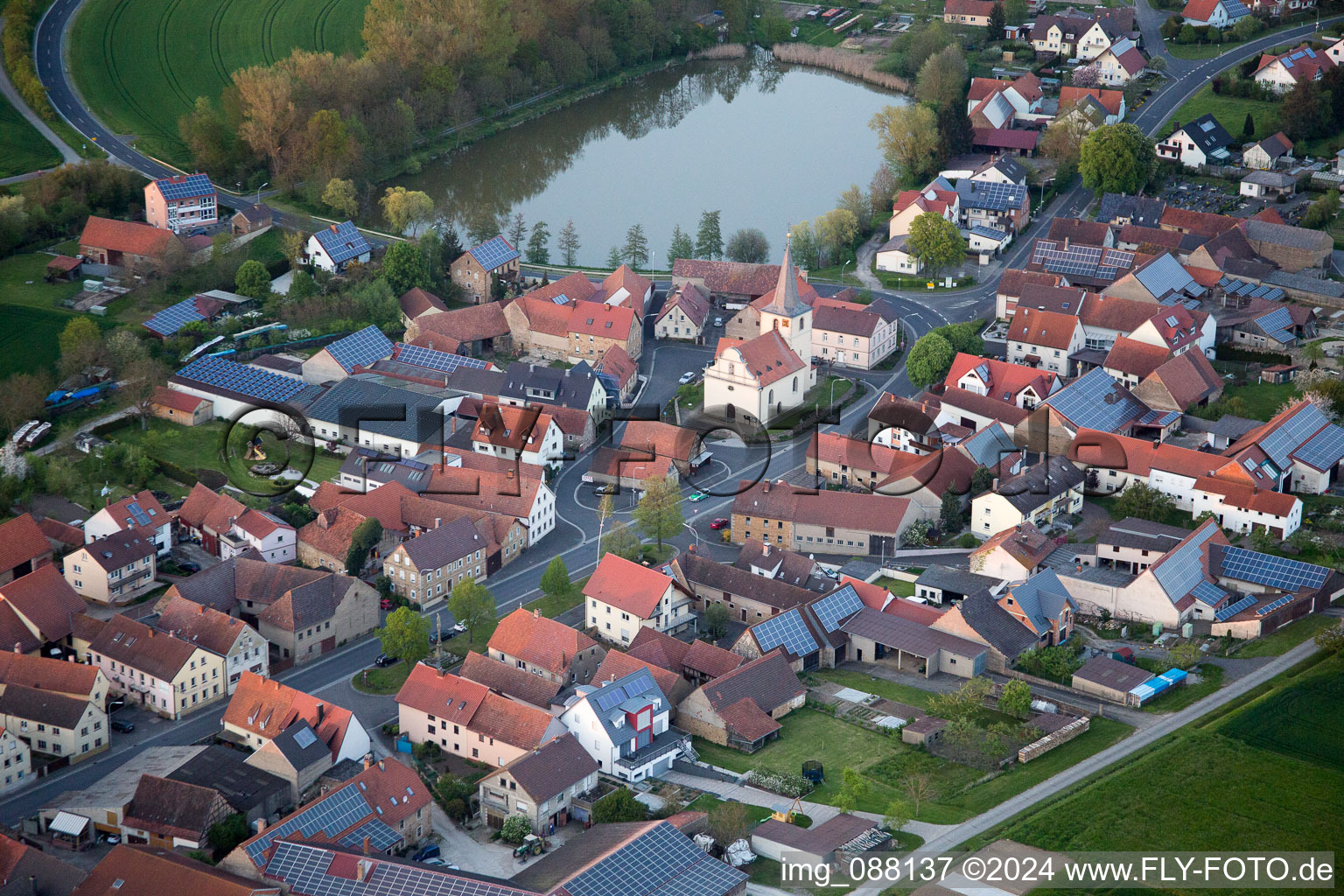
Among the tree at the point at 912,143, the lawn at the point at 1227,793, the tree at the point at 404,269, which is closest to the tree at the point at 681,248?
the tree at the point at 404,269

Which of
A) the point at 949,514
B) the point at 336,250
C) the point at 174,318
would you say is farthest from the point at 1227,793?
the point at 336,250

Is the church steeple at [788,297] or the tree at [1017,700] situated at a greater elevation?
the church steeple at [788,297]

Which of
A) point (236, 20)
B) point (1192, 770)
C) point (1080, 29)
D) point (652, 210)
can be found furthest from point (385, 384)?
point (1080, 29)

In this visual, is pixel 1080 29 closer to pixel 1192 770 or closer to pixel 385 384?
pixel 385 384

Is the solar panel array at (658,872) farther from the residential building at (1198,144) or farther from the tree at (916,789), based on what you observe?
the residential building at (1198,144)

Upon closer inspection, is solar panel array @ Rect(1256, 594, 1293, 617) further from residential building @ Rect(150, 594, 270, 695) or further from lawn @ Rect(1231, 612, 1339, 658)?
residential building @ Rect(150, 594, 270, 695)

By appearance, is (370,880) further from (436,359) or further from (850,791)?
(436,359)
